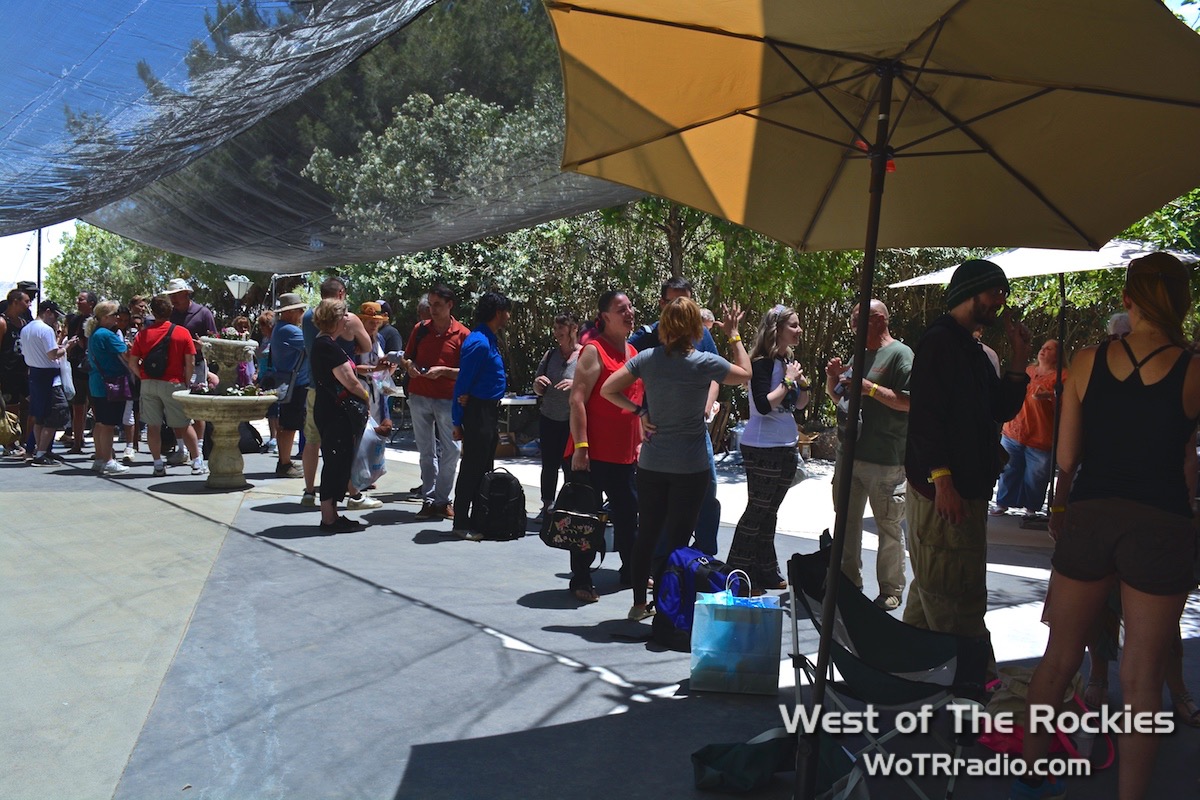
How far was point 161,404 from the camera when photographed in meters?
10.8

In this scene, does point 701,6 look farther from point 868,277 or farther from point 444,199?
point 444,199

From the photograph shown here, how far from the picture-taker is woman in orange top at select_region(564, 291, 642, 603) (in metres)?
6.30

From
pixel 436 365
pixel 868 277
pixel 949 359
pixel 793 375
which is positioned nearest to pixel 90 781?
pixel 868 277

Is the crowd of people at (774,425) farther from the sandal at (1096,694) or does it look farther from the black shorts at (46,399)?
the sandal at (1096,694)

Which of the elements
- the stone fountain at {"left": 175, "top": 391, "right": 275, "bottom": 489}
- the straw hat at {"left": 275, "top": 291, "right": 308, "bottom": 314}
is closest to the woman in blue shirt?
the stone fountain at {"left": 175, "top": 391, "right": 275, "bottom": 489}

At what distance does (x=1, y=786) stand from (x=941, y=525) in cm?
380

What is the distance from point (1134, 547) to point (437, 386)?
6.54 m

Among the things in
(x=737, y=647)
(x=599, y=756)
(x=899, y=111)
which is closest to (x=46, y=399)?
(x=737, y=647)

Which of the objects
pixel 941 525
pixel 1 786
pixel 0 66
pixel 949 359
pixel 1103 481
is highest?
pixel 0 66

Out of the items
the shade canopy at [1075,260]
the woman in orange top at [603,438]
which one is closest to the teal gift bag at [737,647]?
the woman in orange top at [603,438]

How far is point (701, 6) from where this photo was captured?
3.43 m

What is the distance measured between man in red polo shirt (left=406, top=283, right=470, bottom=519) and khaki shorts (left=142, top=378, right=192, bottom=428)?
310 centimetres

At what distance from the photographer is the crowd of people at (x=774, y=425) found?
11.2ft

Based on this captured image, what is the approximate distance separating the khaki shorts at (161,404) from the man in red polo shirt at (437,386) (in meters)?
3.10
